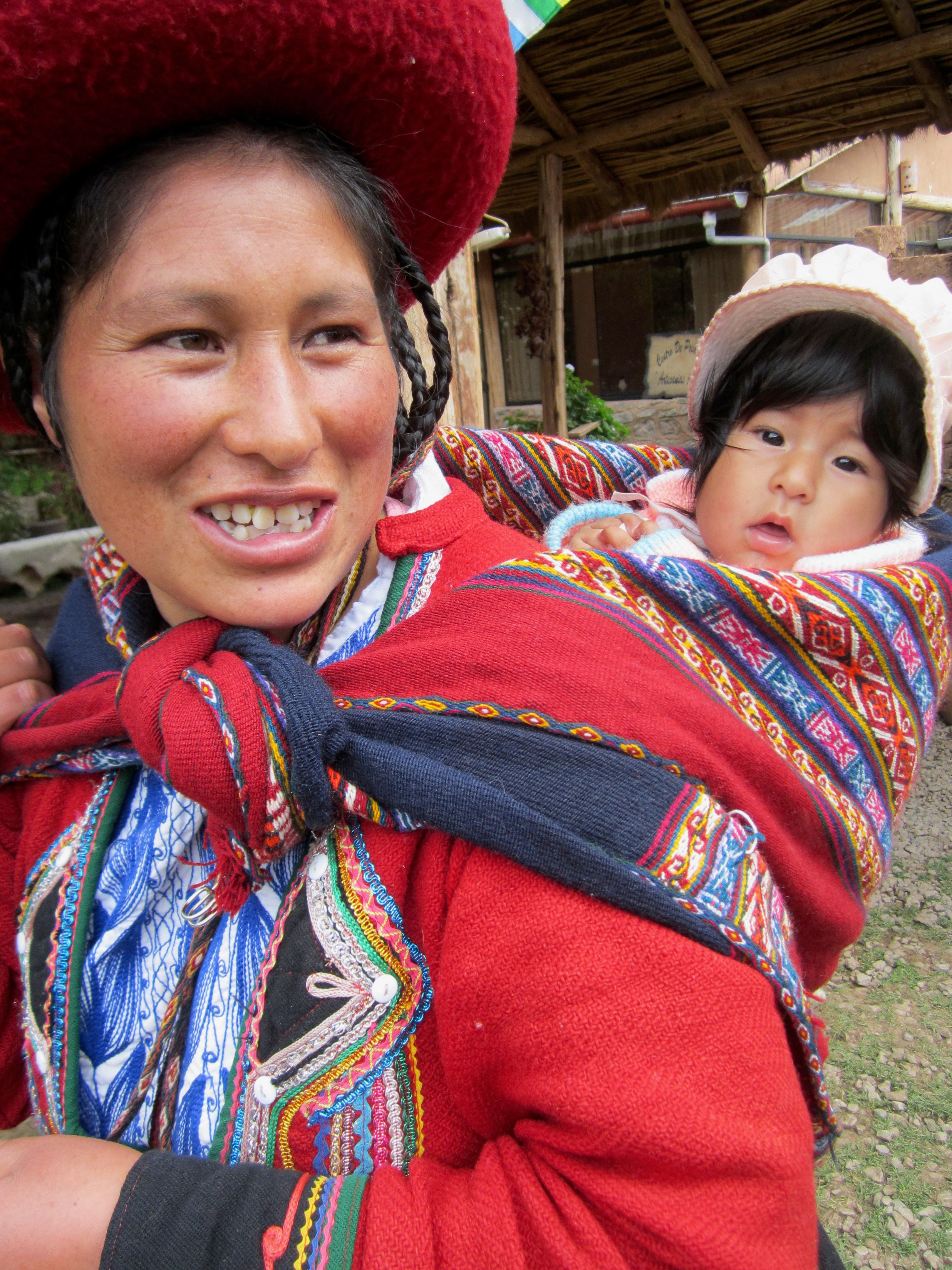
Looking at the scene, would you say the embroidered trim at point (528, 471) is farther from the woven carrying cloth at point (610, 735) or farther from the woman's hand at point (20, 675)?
the woman's hand at point (20, 675)

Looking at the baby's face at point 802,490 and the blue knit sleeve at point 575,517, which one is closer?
the baby's face at point 802,490

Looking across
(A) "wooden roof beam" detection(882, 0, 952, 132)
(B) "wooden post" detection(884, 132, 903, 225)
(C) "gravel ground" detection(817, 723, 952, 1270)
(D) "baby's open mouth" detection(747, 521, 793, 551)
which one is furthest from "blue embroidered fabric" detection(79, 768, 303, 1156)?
(B) "wooden post" detection(884, 132, 903, 225)

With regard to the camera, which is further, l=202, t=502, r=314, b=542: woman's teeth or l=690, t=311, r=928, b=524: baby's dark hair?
l=690, t=311, r=928, b=524: baby's dark hair

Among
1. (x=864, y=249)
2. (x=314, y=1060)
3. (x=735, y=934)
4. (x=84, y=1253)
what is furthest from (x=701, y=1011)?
(x=864, y=249)

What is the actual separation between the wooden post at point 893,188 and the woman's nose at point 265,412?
1404 centimetres

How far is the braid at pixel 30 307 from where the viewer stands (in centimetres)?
97

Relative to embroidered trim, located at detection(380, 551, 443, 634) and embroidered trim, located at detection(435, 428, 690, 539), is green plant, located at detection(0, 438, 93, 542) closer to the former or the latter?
embroidered trim, located at detection(435, 428, 690, 539)

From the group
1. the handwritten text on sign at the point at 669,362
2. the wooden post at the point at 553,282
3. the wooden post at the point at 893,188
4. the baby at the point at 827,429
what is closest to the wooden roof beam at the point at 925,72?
the wooden post at the point at 553,282

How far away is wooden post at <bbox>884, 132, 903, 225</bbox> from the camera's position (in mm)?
12211

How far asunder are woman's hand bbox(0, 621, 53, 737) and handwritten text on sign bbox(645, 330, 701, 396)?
10514 millimetres

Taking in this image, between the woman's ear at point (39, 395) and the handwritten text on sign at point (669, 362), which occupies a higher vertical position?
the woman's ear at point (39, 395)

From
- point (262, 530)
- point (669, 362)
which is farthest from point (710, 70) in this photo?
point (669, 362)

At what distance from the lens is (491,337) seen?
1166 centimetres

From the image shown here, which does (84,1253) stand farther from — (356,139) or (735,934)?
(356,139)
